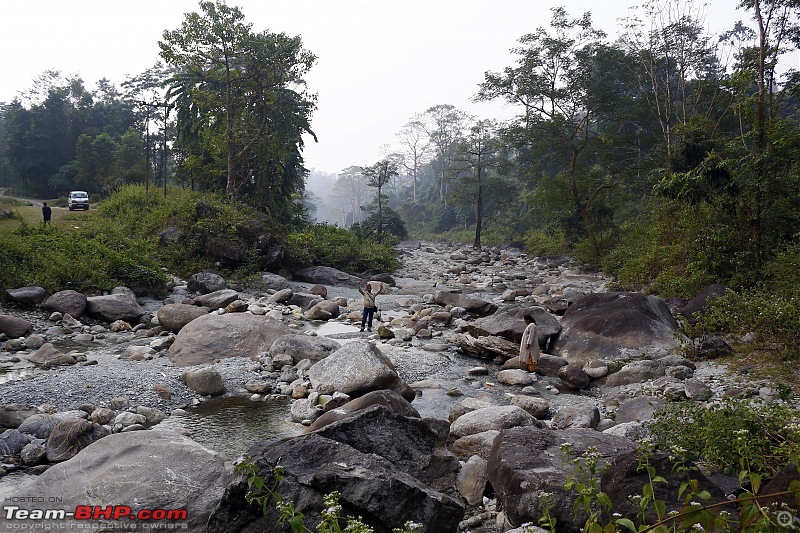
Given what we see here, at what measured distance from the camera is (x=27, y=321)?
11.3 meters

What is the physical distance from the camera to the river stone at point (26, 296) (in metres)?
12.5

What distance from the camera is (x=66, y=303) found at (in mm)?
12477

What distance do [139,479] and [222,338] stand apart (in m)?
5.83

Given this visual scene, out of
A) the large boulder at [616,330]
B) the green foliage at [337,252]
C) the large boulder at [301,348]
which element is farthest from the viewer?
the green foliage at [337,252]

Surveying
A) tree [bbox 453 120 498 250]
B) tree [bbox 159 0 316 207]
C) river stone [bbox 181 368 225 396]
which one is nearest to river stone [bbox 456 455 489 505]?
river stone [bbox 181 368 225 396]

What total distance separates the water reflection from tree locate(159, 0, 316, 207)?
18.5 m

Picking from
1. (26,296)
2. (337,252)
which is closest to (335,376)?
(26,296)

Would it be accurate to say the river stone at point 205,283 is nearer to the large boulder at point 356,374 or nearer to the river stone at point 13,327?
the river stone at point 13,327

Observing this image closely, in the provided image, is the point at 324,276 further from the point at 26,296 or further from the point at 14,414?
the point at 14,414

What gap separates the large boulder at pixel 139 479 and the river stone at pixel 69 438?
46.2 inches

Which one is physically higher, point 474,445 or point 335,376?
point 335,376

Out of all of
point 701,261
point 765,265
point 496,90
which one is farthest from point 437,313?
point 496,90

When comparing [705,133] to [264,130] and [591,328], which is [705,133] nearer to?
[591,328]

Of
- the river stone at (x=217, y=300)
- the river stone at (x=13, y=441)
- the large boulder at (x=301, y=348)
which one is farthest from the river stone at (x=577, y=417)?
the river stone at (x=217, y=300)
